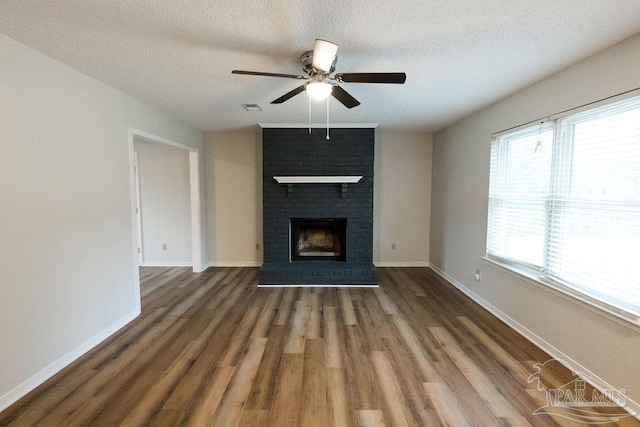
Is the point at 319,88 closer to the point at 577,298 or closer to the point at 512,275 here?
the point at 577,298

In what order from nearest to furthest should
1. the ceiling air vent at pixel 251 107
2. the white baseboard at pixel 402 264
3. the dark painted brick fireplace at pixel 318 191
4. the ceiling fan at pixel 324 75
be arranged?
the ceiling fan at pixel 324 75 < the ceiling air vent at pixel 251 107 < the dark painted brick fireplace at pixel 318 191 < the white baseboard at pixel 402 264

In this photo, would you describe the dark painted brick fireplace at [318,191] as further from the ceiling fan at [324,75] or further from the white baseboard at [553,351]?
the ceiling fan at [324,75]

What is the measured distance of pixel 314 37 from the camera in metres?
1.80

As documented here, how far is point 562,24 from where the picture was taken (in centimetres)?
164

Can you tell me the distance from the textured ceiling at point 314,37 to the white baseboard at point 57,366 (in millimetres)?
2317

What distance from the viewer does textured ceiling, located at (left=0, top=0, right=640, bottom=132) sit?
59.9 inches

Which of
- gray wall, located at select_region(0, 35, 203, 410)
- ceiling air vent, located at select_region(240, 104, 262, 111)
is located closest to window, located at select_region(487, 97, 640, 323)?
ceiling air vent, located at select_region(240, 104, 262, 111)

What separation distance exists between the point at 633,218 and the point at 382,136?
3.63m

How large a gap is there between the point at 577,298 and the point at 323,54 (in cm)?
253

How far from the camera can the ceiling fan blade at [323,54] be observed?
1.56m

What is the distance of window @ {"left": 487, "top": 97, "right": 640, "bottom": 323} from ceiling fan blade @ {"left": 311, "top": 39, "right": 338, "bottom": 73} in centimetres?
193

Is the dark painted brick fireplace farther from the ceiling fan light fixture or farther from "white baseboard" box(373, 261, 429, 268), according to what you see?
the ceiling fan light fixture

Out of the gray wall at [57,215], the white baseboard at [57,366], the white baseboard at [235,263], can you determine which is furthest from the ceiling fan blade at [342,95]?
the white baseboard at [235,263]

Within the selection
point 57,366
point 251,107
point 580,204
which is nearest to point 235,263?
point 251,107
